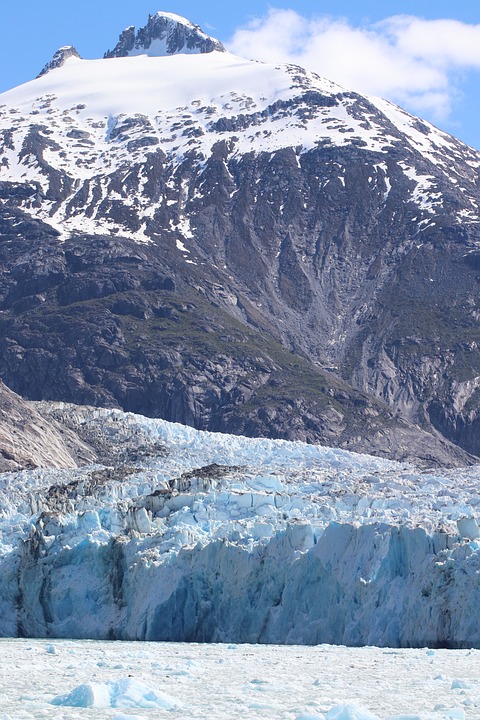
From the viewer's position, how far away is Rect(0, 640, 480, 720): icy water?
3381 cm

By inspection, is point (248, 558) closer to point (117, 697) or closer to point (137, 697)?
point (137, 697)

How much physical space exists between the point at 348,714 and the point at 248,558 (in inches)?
1215

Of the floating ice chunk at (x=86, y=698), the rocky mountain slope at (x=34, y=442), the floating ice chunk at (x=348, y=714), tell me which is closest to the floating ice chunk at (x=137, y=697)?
the floating ice chunk at (x=86, y=698)

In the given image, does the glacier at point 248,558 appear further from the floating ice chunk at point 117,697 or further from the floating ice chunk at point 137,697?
the floating ice chunk at point 117,697

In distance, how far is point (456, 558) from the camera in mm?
57031

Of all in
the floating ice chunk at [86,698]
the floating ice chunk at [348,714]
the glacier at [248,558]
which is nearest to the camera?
the floating ice chunk at [348,714]

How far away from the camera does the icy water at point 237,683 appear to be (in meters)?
33.8

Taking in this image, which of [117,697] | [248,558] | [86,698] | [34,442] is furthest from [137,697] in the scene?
[34,442]

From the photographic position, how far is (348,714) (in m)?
32.2

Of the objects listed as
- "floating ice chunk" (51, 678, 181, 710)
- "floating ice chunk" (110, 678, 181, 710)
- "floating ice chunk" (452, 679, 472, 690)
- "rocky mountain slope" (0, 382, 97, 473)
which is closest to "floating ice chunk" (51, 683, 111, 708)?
"floating ice chunk" (51, 678, 181, 710)

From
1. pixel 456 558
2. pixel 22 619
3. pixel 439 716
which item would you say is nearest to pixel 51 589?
pixel 22 619

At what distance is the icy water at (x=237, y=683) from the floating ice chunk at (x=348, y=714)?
0.11ft

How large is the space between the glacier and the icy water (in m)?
4.73

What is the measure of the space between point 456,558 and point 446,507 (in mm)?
10640
